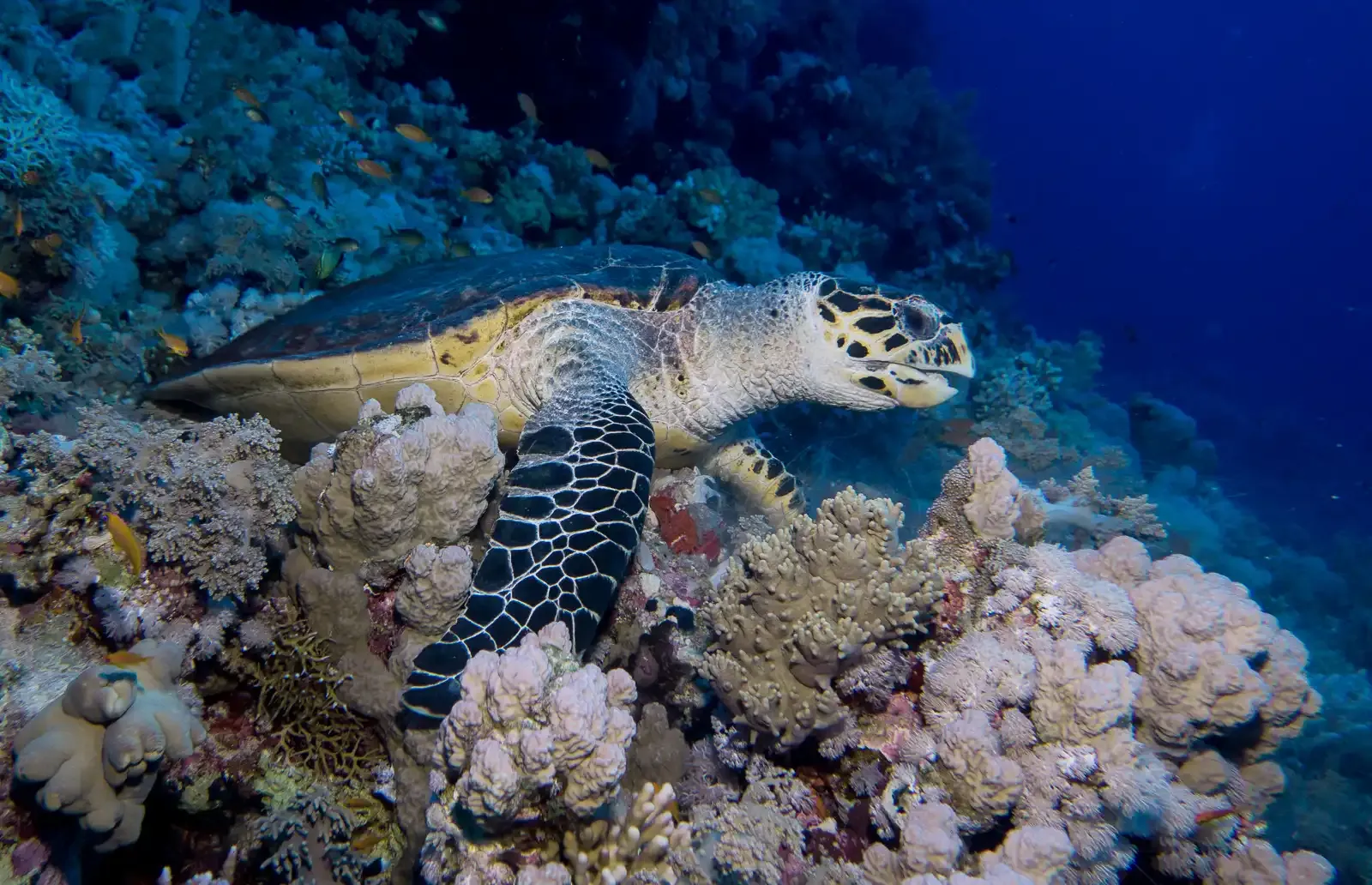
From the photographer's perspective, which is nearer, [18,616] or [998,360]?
[18,616]

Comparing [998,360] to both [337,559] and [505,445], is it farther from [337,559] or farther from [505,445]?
[337,559]

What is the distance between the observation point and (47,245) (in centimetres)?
378

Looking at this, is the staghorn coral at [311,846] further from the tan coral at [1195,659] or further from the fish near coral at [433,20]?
the fish near coral at [433,20]

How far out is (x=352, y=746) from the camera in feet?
6.43

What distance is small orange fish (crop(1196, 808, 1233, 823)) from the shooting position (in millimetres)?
1954

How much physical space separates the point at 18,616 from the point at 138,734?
2.29 ft

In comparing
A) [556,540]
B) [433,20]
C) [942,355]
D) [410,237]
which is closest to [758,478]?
[942,355]

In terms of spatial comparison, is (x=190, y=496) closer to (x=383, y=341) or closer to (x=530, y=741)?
(x=530, y=741)

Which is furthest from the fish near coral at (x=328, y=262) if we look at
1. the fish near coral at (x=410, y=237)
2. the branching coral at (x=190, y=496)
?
the branching coral at (x=190, y=496)

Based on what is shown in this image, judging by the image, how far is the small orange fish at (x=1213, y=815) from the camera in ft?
6.41

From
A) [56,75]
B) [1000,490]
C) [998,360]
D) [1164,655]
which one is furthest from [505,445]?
[998,360]

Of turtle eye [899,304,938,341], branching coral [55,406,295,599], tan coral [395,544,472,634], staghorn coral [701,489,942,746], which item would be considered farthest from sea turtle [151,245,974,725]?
branching coral [55,406,295,599]

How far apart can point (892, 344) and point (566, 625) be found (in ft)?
7.97

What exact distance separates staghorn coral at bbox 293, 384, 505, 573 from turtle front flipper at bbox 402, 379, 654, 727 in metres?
0.14
